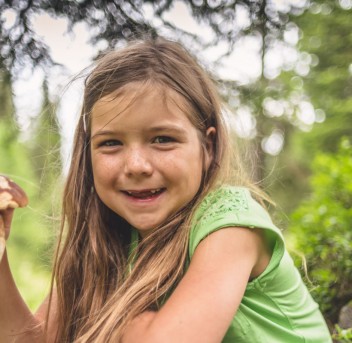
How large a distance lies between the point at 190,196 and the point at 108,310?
1.65 ft

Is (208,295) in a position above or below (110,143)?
below

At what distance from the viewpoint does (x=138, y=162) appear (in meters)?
1.78

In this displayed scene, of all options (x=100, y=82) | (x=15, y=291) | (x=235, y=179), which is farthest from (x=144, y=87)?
(x=15, y=291)

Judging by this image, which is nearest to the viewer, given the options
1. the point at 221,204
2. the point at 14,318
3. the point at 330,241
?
the point at 221,204

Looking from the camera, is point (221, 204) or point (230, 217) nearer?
point (230, 217)

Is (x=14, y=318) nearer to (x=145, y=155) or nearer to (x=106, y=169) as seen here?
(x=106, y=169)

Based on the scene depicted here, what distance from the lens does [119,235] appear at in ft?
7.38

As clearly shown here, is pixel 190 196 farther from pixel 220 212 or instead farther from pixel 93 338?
pixel 93 338

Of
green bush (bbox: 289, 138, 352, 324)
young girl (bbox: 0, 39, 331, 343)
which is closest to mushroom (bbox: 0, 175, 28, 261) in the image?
young girl (bbox: 0, 39, 331, 343)

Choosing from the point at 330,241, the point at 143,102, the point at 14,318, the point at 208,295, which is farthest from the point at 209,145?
the point at 330,241

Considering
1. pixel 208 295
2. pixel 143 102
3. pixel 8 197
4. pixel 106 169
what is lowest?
pixel 208 295

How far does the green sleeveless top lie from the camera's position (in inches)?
66.2

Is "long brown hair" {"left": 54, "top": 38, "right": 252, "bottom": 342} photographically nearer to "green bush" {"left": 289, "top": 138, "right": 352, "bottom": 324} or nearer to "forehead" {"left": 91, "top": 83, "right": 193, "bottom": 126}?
"forehead" {"left": 91, "top": 83, "right": 193, "bottom": 126}

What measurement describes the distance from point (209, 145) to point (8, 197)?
81cm
